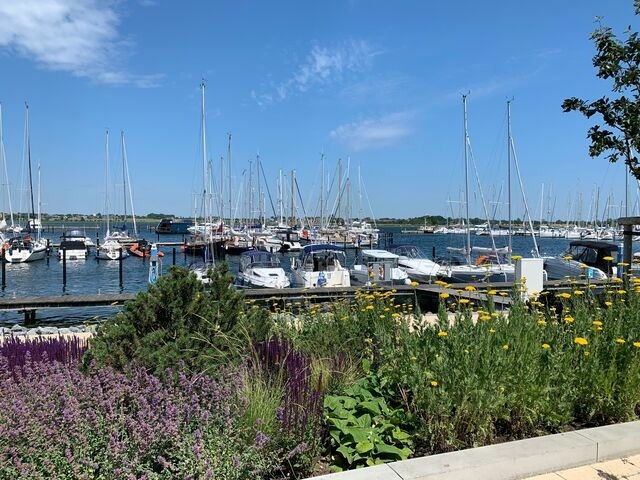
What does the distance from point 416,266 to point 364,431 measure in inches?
1019

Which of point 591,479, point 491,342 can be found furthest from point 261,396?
point 591,479

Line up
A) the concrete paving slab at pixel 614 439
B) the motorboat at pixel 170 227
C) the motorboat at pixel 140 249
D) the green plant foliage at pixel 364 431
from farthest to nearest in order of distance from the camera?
the motorboat at pixel 170 227 → the motorboat at pixel 140 249 → the concrete paving slab at pixel 614 439 → the green plant foliage at pixel 364 431

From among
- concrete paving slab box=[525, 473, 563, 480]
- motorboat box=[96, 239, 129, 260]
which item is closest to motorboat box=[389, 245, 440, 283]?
concrete paving slab box=[525, 473, 563, 480]

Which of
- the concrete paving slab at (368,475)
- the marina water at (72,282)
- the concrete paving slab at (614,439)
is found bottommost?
the marina water at (72,282)

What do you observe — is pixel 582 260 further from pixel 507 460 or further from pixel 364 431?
pixel 364 431

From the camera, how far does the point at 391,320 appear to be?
602 cm

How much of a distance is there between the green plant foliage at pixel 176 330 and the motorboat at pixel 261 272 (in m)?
19.3

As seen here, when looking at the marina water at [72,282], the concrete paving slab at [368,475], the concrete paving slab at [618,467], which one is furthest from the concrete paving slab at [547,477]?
the marina water at [72,282]

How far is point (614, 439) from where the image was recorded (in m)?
3.64

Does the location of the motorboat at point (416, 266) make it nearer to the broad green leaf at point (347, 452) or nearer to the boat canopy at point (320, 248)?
the boat canopy at point (320, 248)

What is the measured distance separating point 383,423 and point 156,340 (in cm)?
208

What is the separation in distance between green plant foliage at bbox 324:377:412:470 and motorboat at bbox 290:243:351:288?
18911 mm

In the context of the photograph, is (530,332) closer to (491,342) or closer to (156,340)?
(491,342)

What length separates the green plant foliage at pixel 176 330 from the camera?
14.2ft
